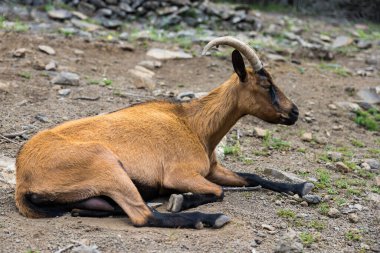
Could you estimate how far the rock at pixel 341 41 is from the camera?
15.3 meters

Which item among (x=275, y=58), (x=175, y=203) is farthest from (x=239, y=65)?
(x=275, y=58)

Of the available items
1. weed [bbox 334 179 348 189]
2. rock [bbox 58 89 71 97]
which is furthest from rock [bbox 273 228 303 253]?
rock [bbox 58 89 71 97]

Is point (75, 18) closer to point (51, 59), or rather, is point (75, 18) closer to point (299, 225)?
point (51, 59)

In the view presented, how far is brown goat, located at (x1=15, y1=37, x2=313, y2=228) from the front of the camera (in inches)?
248

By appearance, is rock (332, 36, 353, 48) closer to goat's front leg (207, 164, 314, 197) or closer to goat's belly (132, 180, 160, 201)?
goat's front leg (207, 164, 314, 197)

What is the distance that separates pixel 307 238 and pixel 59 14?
9476 millimetres

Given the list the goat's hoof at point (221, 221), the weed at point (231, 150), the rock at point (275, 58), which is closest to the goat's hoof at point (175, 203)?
the goat's hoof at point (221, 221)

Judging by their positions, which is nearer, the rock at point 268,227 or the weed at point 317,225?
the rock at point 268,227

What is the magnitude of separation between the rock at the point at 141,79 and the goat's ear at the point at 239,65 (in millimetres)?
3804

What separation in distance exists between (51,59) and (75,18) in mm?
3025

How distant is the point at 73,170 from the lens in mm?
6348

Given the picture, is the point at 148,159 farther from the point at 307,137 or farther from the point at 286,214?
the point at 307,137

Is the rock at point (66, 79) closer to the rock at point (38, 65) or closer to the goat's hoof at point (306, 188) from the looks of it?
the rock at point (38, 65)

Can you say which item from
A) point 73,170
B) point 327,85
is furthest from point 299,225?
point 327,85
